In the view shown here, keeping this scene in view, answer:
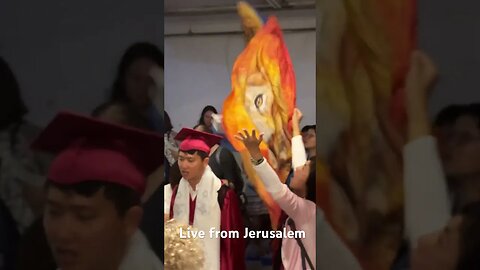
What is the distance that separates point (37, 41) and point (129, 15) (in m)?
0.33

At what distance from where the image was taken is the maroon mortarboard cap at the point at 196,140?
6.27 feet

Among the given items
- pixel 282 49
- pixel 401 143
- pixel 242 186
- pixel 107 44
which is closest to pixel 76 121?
pixel 107 44

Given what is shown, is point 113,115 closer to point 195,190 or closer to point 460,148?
point 195,190

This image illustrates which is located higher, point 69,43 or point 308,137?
point 69,43

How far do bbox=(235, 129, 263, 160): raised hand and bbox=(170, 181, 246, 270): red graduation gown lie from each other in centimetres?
14

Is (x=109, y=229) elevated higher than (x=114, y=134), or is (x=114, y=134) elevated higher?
(x=114, y=134)

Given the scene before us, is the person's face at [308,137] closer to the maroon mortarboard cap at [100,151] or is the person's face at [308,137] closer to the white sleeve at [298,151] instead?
the white sleeve at [298,151]

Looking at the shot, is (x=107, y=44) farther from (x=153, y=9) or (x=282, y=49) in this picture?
(x=282, y=49)

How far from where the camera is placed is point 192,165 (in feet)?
6.30

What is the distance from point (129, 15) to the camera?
1.96 metres

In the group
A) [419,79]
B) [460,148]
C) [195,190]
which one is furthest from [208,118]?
[460,148]

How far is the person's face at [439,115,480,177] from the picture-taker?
1.90 m

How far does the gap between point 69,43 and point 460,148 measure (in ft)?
4.36

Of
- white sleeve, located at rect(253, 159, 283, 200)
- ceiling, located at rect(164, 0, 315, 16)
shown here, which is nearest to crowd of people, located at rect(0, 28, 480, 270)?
white sleeve, located at rect(253, 159, 283, 200)
